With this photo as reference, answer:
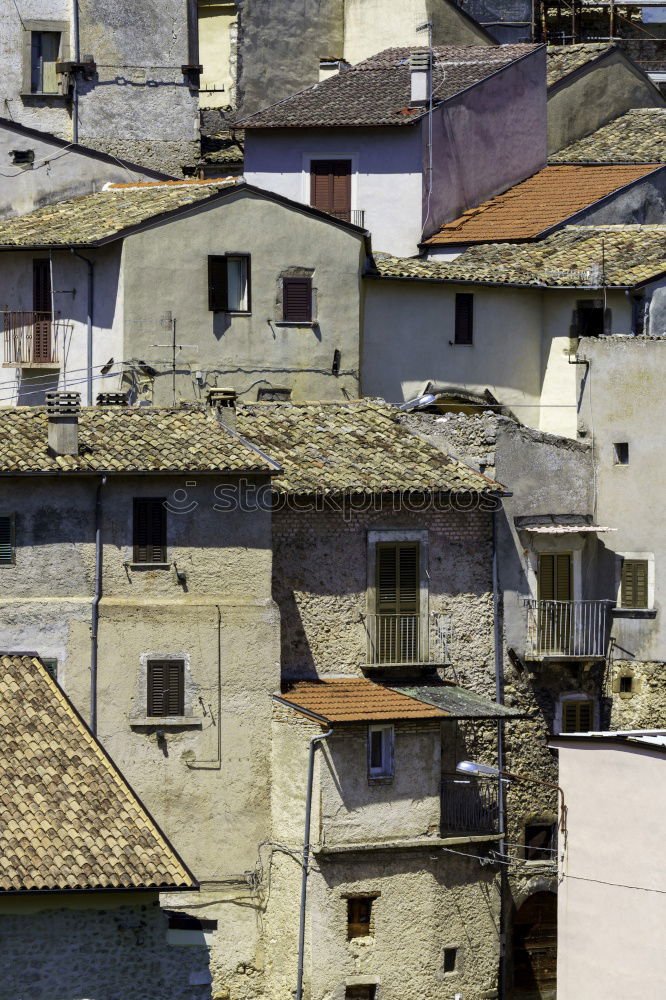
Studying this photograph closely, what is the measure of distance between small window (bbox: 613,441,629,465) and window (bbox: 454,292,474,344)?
4866 millimetres

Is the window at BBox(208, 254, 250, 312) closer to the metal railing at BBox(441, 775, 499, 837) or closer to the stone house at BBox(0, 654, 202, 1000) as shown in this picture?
the metal railing at BBox(441, 775, 499, 837)

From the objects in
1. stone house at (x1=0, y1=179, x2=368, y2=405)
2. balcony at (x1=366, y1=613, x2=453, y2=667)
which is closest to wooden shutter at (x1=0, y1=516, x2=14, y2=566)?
balcony at (x1=366, y1=613, x2=453, y2=667)

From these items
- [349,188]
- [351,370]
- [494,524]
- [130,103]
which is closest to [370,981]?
[494,524]

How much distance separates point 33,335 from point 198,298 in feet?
14.1

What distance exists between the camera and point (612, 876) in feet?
143

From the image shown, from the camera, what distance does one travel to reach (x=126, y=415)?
47062 millimetres

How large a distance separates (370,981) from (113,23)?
29.3 m

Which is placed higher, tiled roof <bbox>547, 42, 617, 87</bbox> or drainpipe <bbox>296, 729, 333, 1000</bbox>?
tiled roof <bbox>547, 42, 617, 87</bbox>

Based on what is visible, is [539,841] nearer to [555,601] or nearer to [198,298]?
[555,601]

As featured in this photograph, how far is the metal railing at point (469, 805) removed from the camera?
46594 millimetres

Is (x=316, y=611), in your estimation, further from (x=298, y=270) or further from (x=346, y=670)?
(x=298, y=270)

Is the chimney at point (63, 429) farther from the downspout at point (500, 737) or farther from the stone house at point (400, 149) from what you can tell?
the stone house at point (400, 149)

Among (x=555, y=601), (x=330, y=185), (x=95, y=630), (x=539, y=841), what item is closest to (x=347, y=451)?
(x=555, y=601)

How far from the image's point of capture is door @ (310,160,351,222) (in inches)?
2328
